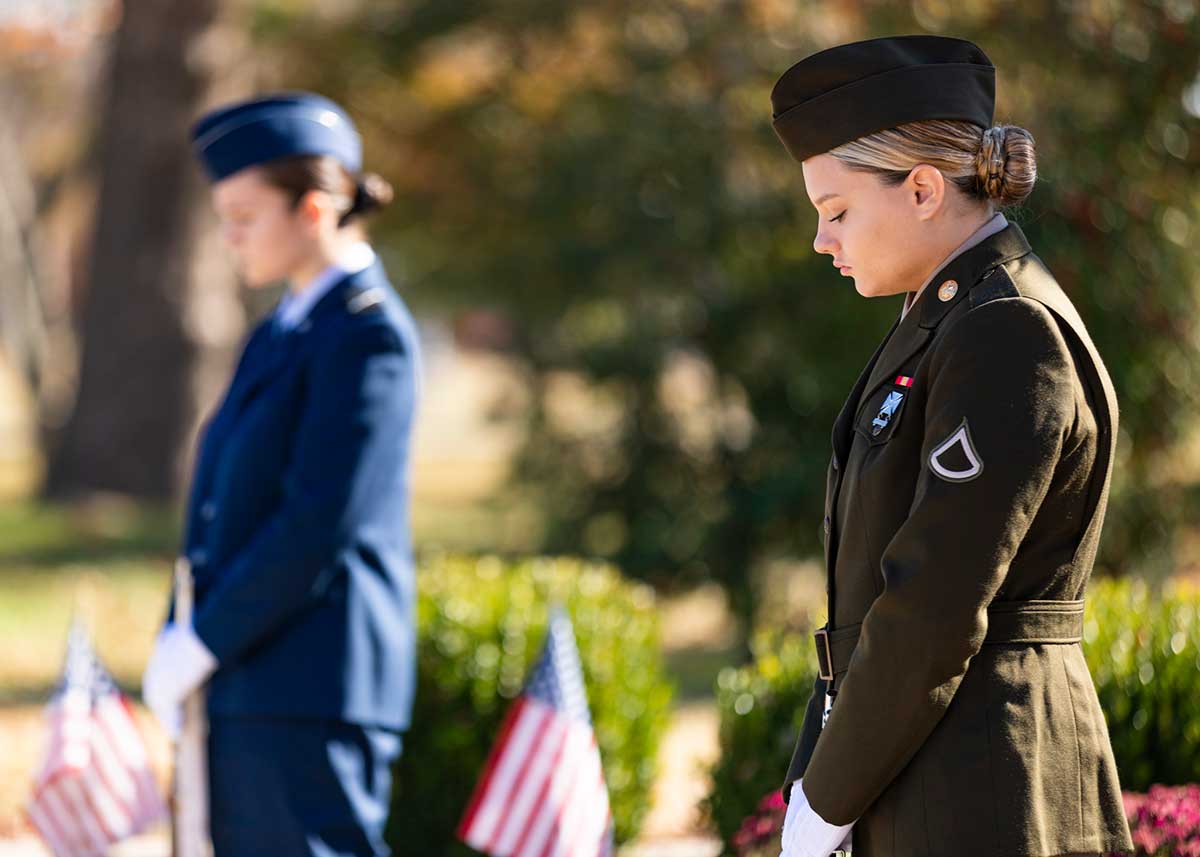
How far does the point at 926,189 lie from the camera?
2277mm

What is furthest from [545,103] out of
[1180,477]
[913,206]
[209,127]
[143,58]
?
[913,206]

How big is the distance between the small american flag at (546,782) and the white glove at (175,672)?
114 cm

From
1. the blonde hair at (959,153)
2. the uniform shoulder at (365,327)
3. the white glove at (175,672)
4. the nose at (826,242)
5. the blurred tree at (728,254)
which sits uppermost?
the blurred tree at (728,254)

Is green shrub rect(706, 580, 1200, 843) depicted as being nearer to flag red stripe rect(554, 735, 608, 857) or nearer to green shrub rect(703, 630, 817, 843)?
green shrub rect(703, 630, 817, 843)

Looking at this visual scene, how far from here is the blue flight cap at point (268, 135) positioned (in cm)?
365

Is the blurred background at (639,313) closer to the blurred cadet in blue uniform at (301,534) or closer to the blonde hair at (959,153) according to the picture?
the blurred cadet in blue uniform at (301,534)

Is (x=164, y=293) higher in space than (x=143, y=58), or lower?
lower

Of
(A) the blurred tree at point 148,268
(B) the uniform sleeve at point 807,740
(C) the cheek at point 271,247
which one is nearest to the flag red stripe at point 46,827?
(C) the cheek at point 271,247

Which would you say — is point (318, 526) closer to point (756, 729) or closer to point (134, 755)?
point (756, 729)

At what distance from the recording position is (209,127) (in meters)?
3.77

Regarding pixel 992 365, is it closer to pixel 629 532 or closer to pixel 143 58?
pixel 629 532

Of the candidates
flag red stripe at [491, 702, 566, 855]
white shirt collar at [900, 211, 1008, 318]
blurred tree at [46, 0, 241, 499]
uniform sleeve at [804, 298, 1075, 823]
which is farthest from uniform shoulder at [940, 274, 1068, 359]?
blurred tree at [46, 0, 241, 499]

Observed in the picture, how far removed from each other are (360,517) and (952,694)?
174cm

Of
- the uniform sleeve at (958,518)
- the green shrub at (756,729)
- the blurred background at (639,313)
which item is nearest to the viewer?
the uniform sleeve at (958,518)
